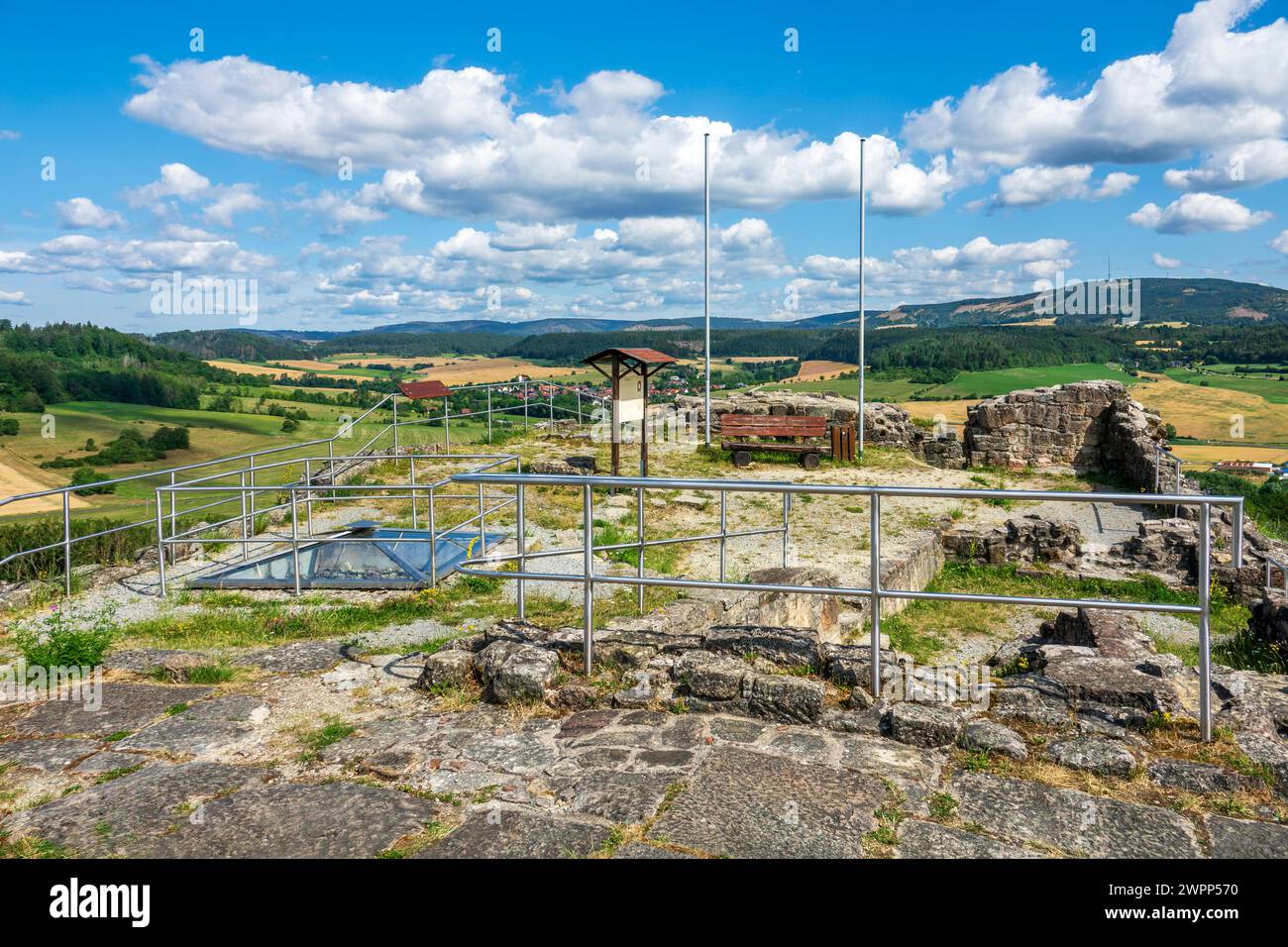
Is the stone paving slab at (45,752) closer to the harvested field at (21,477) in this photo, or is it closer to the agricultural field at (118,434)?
the agricultural field at (118,434)

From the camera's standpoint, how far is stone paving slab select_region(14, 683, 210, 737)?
170 inches

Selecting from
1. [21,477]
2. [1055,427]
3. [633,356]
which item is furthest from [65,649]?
[21,477]

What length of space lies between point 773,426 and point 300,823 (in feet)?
59.4

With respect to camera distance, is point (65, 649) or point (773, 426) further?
point (773, 426)

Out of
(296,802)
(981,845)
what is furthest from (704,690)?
(296,802)

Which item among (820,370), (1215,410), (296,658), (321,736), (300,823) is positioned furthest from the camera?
(1215,410)

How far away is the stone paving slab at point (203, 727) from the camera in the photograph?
13.4 ft

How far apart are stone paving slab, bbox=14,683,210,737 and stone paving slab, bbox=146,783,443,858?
54.7 inches

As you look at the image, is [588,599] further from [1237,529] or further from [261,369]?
[261,369]

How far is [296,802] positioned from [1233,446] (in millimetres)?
38305

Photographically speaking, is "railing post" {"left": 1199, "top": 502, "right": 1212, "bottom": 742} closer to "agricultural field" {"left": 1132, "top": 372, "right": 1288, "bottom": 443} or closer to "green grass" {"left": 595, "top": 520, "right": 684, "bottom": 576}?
"green grass" {"left": 595, "top": 520, "right": 684, "bottom": 576}

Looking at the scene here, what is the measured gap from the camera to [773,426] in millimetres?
20594

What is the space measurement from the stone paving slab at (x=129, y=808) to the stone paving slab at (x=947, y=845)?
106 inches

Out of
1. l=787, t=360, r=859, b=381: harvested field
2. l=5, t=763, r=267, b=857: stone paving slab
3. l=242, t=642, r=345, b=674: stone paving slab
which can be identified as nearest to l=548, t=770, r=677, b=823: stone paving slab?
l=5, t=763, r=267, b=857: stone paving slab
